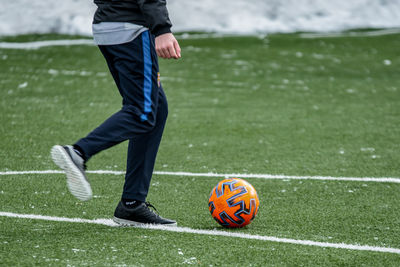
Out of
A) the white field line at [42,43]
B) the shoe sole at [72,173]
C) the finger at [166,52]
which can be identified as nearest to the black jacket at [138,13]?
the finger at [166,52]

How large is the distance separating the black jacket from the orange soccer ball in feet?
4.10

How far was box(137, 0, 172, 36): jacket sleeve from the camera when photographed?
376 centimetres

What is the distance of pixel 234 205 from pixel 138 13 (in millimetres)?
1447

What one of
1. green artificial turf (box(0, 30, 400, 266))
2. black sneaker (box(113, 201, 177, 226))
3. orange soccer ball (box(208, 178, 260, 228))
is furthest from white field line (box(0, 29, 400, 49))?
orange soccer ball (box(208, 178, 260, 228))

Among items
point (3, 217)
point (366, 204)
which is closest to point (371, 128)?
point (366, 204)

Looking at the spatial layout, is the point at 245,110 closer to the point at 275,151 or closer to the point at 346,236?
the point at 275,151

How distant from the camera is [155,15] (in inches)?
148

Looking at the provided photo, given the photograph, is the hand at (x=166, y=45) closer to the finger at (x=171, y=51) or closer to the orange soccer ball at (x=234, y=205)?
the finger at (x=171, y=51)

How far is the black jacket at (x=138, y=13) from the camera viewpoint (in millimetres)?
3764

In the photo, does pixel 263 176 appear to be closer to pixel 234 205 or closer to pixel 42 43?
pixel 234 205

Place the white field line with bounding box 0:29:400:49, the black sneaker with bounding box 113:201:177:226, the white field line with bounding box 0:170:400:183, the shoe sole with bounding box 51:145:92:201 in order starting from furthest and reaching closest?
the white field line with bounding box 0:29:400:49
the white field line with bounding box 0:170:400:183
the black sneaker with bounding box 113:201:177:226
the shoe sole with bounding box 51:145:92:201

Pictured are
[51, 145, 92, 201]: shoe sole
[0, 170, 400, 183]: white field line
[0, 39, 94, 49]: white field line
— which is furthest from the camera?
[0, 39, 94, 49]: white field line

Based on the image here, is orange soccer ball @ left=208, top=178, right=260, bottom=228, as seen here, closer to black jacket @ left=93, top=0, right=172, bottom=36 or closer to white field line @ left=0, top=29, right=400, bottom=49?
black jacket @ left=93, top=0, right=172, bottom=36

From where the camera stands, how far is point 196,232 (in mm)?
4109
